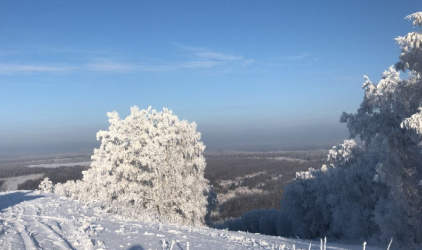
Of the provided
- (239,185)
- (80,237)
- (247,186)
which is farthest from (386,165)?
(239,185)

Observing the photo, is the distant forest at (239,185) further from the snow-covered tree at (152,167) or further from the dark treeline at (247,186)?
Answer: the snow-covered tree at (152,167)

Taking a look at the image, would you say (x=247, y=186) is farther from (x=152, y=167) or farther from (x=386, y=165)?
(x=386, y=165)

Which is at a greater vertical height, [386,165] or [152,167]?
[386,165]

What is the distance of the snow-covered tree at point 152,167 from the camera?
80.2 feet

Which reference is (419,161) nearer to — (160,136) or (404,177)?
(404,177)

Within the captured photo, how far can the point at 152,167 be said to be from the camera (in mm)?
24469

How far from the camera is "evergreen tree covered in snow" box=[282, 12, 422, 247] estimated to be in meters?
14.8

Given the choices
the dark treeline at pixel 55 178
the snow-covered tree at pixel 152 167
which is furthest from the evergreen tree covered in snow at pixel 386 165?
the dark treeline at pixel 55 178

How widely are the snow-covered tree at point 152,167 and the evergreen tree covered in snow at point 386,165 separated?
10860mm

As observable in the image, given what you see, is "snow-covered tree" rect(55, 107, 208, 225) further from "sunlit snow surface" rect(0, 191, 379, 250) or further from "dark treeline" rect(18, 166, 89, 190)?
"dark treeline" rect(18, 166, 89, 190)

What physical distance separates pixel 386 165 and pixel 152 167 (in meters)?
15.5

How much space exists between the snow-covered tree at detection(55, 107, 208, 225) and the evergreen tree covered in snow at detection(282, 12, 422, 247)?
10.9 metres

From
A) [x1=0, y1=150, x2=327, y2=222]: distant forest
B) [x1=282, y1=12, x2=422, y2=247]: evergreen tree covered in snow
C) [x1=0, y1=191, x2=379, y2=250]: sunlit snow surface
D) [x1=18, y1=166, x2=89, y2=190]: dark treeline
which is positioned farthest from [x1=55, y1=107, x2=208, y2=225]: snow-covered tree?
[x1=18, y1=166, x2=89, y2=190]: dark treeline

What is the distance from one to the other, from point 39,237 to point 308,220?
28.9 metres
